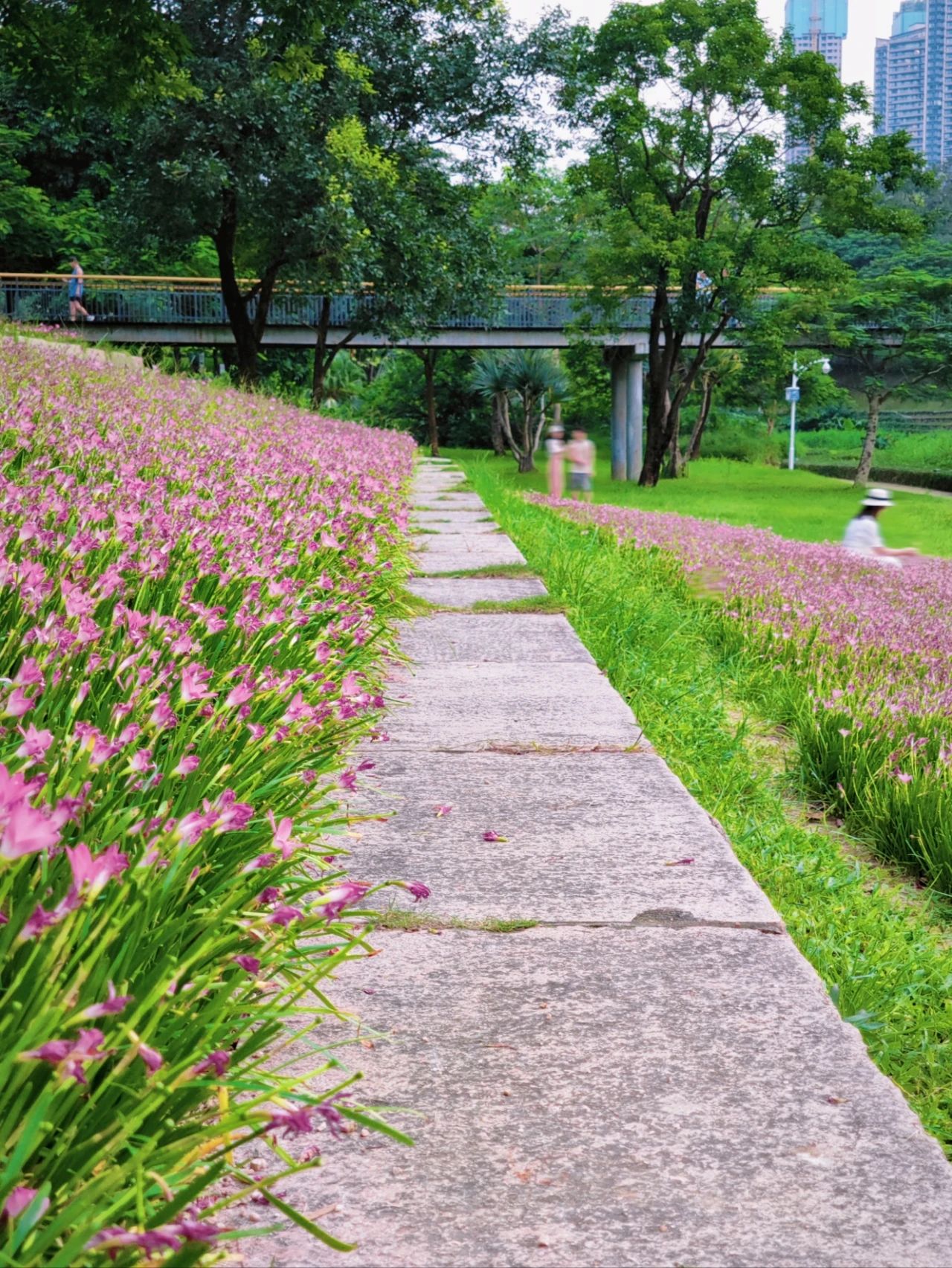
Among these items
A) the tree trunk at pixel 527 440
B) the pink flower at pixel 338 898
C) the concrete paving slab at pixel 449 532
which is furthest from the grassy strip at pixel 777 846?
the tree trunk at pixel 527 440

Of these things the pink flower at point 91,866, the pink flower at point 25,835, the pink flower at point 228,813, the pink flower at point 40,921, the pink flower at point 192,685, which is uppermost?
the pink flower at point 25,835

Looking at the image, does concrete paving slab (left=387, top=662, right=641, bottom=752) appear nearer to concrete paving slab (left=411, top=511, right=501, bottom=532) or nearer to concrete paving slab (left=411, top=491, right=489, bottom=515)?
concrete paving slab (left=411, top=511, right=501, bottom=532)

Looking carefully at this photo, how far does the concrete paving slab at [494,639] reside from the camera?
4188 mm

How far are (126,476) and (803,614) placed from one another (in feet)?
15.0

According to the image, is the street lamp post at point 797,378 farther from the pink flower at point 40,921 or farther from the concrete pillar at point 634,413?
the pink flower at point 40,921

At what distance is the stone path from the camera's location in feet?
3.69

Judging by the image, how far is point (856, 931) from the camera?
110 inches

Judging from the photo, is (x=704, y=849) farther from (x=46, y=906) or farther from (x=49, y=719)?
(x=46, y=906)

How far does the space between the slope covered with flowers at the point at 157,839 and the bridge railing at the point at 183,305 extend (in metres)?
31.8

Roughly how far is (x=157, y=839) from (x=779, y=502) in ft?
106

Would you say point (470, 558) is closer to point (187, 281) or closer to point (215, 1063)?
point (215, 1063)

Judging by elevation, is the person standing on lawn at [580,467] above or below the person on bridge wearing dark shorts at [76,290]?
below

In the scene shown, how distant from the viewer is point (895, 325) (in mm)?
38188

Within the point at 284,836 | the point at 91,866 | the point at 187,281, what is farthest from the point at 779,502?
the point at 91,866
